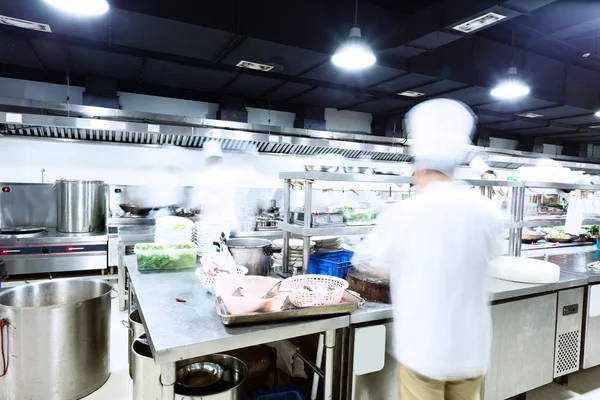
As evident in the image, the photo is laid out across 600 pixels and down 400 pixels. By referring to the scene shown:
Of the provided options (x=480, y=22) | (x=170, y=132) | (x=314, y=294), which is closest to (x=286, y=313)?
(x=314, y=294)

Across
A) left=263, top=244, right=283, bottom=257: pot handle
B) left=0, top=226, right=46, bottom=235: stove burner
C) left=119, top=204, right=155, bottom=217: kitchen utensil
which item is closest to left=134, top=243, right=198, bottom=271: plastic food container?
left=263, top=244, right=283, bottom=257: pot handle

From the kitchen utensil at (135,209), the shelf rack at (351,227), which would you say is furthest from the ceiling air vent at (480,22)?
the kitchen utensil at (135,209)

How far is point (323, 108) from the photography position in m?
6.71

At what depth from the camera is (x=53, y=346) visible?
2.18 metres

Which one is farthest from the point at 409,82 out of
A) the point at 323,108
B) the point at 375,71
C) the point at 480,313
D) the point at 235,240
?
the point at 480,313

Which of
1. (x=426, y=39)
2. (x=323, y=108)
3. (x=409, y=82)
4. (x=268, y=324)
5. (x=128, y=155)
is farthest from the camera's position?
(x=323, y=108)

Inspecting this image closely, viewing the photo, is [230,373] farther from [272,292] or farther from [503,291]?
[503,291]

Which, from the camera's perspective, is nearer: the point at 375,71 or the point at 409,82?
the point at 375,71

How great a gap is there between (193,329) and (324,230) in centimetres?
93

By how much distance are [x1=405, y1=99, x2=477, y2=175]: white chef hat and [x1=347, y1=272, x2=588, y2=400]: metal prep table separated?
79 centimetres

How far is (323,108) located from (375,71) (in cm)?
215

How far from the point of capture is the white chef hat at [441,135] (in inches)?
64.1

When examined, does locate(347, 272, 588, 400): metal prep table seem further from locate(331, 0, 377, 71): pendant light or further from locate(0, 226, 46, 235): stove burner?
locate(0, 226, 46, 235): stove burner

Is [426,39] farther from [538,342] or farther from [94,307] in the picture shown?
[94,307]
